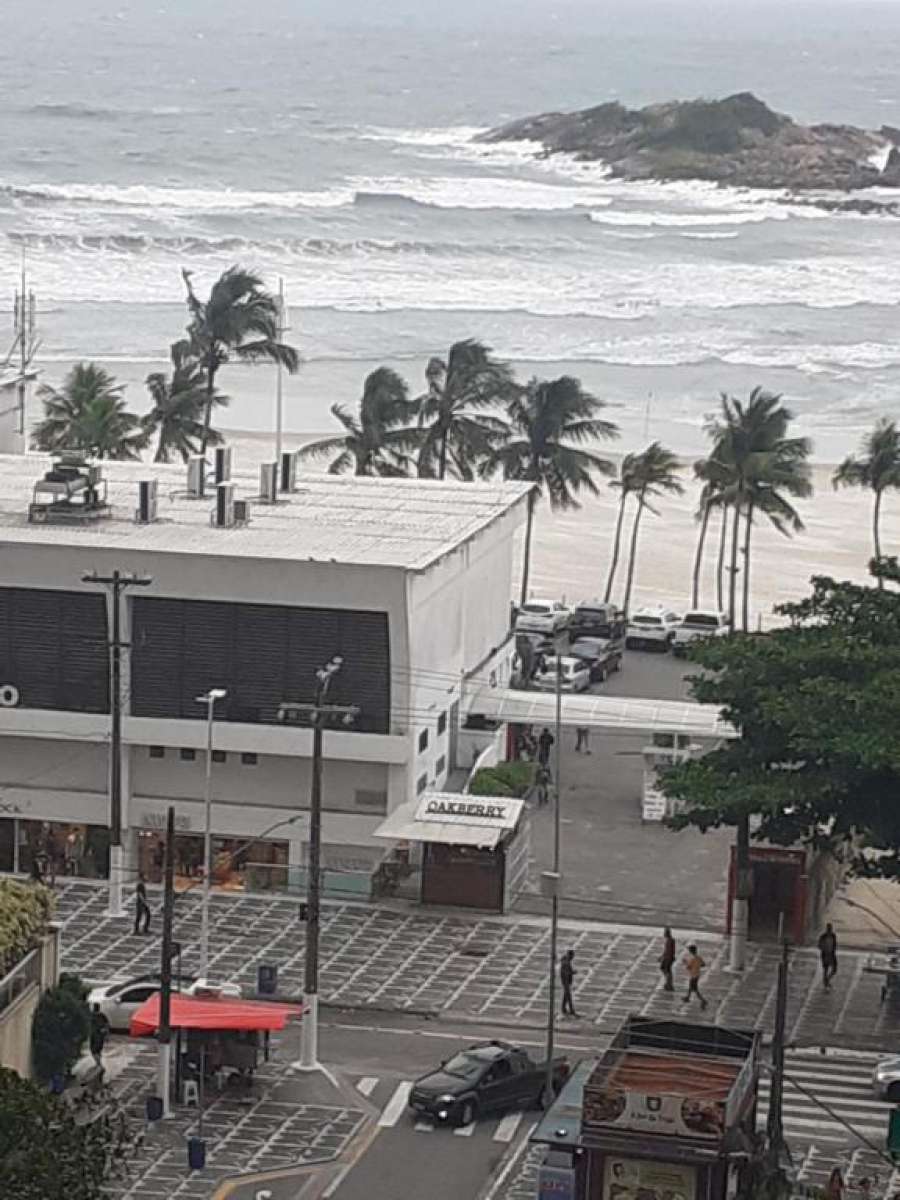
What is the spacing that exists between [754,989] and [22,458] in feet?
79.7

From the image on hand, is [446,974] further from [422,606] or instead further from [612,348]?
[612,348]

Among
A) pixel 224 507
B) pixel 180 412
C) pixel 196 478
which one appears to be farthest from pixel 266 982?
pixel 180 412

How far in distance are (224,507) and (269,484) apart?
3880 millimetres

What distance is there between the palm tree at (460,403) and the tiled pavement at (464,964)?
2606cm

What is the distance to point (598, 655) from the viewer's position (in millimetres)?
70688

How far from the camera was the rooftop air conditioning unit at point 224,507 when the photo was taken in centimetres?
5844

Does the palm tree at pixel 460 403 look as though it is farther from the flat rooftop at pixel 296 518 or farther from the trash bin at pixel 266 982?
the trash bin at pixel 266 982

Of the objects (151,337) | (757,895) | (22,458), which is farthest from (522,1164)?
(151,337)

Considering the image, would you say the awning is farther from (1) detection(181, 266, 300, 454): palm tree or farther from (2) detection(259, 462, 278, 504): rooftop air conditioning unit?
(1) detection(181, 266, 300, 454): palm tree

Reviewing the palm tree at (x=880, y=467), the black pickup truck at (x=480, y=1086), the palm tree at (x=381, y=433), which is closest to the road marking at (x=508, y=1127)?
the black pickup truck at (x=480, y=1086)

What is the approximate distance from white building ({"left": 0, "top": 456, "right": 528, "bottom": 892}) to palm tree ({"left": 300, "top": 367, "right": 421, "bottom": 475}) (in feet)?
66.5

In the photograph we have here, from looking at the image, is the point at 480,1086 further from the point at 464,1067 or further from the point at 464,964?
the point at 464,964

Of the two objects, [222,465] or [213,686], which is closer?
[213,686]

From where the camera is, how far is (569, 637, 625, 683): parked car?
7012cm
